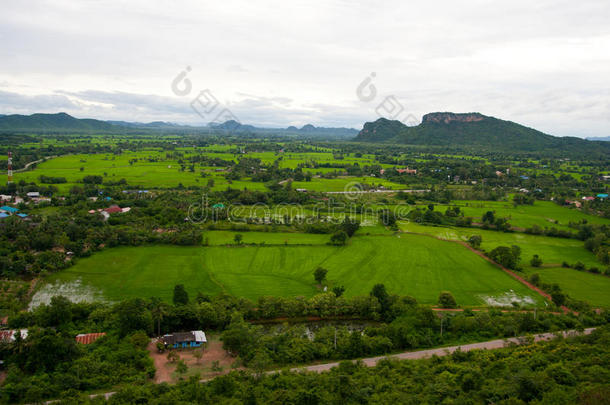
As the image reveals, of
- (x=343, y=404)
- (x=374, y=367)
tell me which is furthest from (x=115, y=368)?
(x=374, y=367)

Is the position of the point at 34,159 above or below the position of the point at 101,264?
above

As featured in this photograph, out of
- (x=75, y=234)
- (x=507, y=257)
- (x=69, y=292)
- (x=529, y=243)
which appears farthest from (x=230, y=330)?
(x=529, y=243)

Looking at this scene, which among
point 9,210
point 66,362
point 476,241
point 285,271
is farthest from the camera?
point 9,210

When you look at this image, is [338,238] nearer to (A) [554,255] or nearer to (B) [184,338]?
(B) [184,338]

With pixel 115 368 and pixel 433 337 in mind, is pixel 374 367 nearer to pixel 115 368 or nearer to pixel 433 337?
pixel 433 337

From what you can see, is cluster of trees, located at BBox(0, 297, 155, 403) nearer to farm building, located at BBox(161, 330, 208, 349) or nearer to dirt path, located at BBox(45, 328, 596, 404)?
farm building, located at BBox(161, 330, 208, 349)
